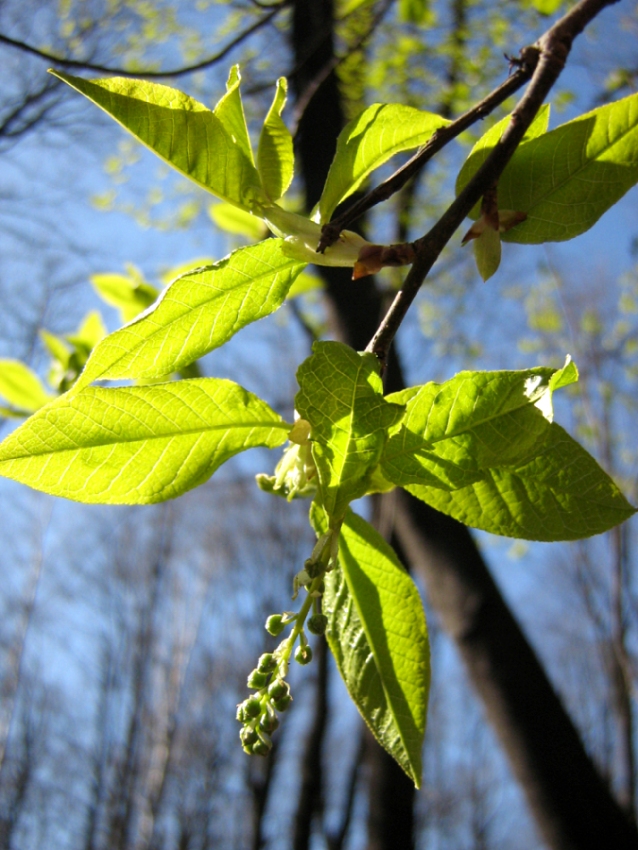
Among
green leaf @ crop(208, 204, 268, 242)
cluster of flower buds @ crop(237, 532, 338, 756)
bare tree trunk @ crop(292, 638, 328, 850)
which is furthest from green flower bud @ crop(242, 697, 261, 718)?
bare tree trunk @ crop(292, 638, 328, 850)

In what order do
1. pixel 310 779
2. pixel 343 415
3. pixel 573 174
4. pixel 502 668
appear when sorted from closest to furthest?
pixel 343 415 → pixel 573 174 → pixel 502 668 → pixel 310 779

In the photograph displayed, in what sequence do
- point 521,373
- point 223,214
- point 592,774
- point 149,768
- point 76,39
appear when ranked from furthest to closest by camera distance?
point 149,768, point 76,39, point 592,774, point 223,214, point 521,373

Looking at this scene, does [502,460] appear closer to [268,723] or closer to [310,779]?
[268,723]

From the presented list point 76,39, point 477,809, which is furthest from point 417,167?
point 477,809

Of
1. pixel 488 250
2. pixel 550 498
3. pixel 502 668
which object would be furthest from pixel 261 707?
pixel 502 668

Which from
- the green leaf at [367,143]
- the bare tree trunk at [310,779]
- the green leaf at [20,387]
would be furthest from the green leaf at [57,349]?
the bare tree trunk at [310,779]

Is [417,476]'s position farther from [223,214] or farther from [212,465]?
[223,214]
